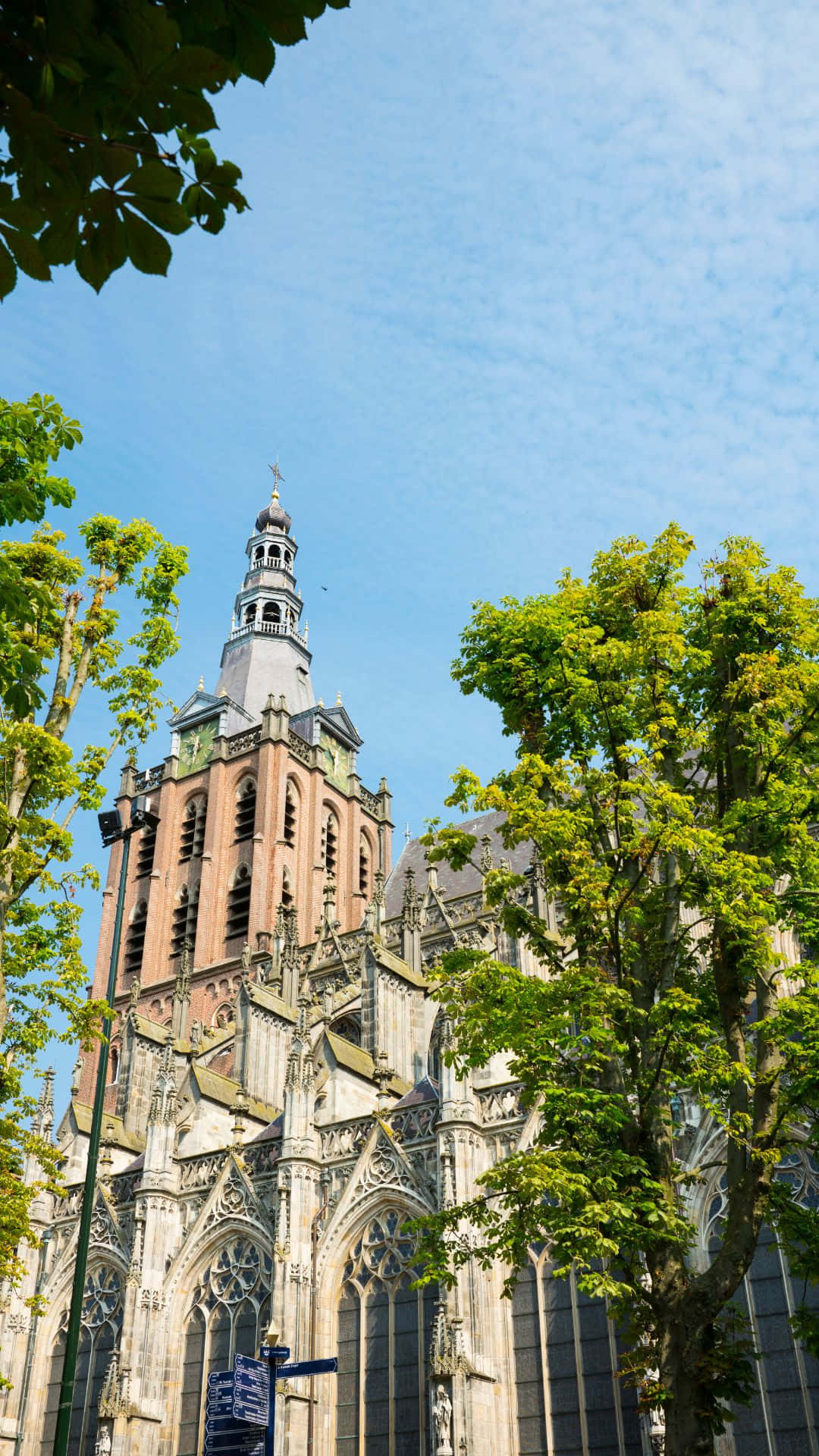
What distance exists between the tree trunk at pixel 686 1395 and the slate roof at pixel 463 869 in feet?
76.3

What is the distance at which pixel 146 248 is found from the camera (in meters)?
3.07

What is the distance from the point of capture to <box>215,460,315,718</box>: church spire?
1998 inches

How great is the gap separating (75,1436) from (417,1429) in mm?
8716

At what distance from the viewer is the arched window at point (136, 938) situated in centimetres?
4456

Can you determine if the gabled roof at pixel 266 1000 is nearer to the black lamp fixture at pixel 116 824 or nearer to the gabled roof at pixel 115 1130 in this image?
the gabled roof at pixel 115 1130

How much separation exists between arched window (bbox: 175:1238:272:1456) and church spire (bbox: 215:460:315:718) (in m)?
27.3

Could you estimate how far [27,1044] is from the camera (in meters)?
14.6

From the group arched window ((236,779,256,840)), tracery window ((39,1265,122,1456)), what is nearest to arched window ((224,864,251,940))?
arched window ((236,779,256,840))

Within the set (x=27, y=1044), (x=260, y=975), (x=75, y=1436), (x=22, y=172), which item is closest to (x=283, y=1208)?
(x=75, y=1436)

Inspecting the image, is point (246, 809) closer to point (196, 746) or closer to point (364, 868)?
point (196, 746)

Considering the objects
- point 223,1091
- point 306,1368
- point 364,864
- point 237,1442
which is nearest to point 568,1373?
point 237,1442

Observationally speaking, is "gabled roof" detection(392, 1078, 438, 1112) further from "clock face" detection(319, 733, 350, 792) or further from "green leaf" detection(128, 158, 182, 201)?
"clock face" detection(319, 733, 350, 792)

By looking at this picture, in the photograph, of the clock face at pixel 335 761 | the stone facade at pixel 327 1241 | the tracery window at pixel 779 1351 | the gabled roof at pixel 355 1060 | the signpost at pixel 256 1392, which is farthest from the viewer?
the clock face at pixel 335 761

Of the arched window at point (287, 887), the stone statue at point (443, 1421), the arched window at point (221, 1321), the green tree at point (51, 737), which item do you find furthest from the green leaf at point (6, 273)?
the arched window at point (287, 887)
